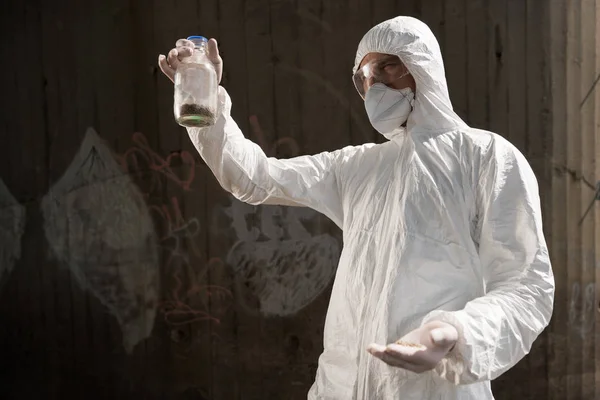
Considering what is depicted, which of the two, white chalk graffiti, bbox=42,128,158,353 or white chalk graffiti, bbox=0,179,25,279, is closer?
white chalk graffiti, bbox=42,128,158,353

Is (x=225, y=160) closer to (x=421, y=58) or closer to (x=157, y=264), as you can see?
(x=421, y=58)

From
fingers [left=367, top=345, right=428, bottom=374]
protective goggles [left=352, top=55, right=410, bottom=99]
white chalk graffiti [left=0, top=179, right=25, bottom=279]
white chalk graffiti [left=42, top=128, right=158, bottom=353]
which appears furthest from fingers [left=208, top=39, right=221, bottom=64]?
white chalk graffiti [left=0, top=179, right=25, bottom=279]

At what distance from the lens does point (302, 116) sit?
7.39 ft

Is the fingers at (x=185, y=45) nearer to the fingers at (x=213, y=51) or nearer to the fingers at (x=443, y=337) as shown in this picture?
the fingers at (x=213, y=51)

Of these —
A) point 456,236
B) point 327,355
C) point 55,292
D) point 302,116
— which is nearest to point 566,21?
point 302,116

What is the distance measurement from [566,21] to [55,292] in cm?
246

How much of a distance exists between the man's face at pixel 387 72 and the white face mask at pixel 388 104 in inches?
0.6

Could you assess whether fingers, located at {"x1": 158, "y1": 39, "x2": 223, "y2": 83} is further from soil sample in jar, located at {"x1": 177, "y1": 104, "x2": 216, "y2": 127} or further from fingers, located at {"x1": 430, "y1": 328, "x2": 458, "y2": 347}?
fingers, located at {"x1": 430, "y1": 328, "x2": 458, "y2": 347}

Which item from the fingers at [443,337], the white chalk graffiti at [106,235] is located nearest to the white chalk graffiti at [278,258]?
the white chalk graffiti at [106,235]

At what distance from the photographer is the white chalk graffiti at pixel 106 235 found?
246 centimetres

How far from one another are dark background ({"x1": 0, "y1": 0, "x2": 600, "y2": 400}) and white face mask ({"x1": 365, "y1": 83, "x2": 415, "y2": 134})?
3.82ft

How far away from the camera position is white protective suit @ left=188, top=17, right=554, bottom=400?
2.81 ft

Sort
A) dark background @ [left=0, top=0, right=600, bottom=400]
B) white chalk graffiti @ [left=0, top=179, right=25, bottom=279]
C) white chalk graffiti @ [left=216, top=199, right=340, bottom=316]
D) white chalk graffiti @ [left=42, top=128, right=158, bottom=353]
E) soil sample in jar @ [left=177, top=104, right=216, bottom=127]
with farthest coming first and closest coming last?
white chalk graffiti @ [left=0, top=179, right=25, bottom=279] → white chalk graffiti @ [left=42, top=128, right=158, bottom=353] → white chalk graffiti @ [left=216, top=199, right=340, bottom=316] → dark background @ [left=0, top=0, right=600, bottom=400] → soil sample in jar @ [left=177, top=104, right=216, bottom=127]

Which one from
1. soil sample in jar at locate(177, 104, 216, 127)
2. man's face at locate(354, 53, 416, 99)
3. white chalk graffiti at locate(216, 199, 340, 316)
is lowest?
white chalk graffiti at locate(216, 199, 340, 316)
